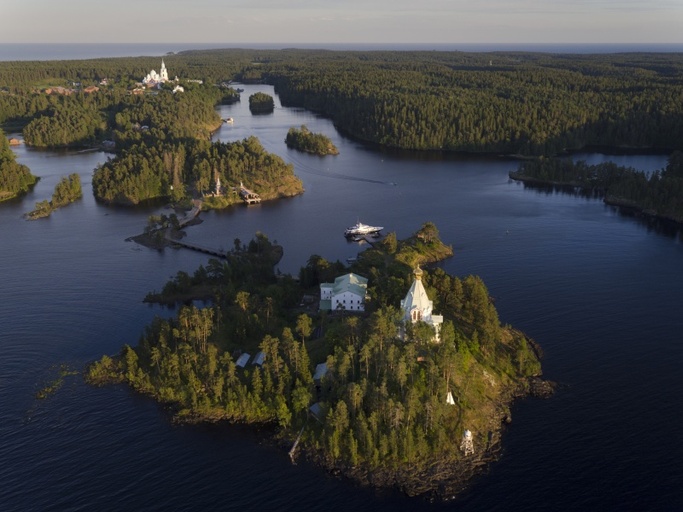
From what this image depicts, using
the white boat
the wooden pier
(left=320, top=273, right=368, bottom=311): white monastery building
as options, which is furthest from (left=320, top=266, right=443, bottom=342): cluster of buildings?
the white boat

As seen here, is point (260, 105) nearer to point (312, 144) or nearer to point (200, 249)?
point (312, 144)

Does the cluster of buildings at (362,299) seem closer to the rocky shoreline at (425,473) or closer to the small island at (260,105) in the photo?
the rocky shoreline at (425,473)

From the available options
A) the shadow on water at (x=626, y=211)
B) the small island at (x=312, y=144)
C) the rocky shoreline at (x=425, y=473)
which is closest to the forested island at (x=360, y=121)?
the small island at (x=312, y=144)

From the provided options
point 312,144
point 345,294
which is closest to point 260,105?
point 312,144

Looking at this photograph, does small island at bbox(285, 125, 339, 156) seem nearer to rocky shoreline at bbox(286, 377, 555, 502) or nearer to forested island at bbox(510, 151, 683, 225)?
forested island at bbox(510, 151, 683, 225)

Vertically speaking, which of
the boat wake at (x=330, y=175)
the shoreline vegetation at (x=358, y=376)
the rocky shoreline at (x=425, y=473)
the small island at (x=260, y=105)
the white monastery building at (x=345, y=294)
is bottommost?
the rocky shoreline at (x=425, y=473)
